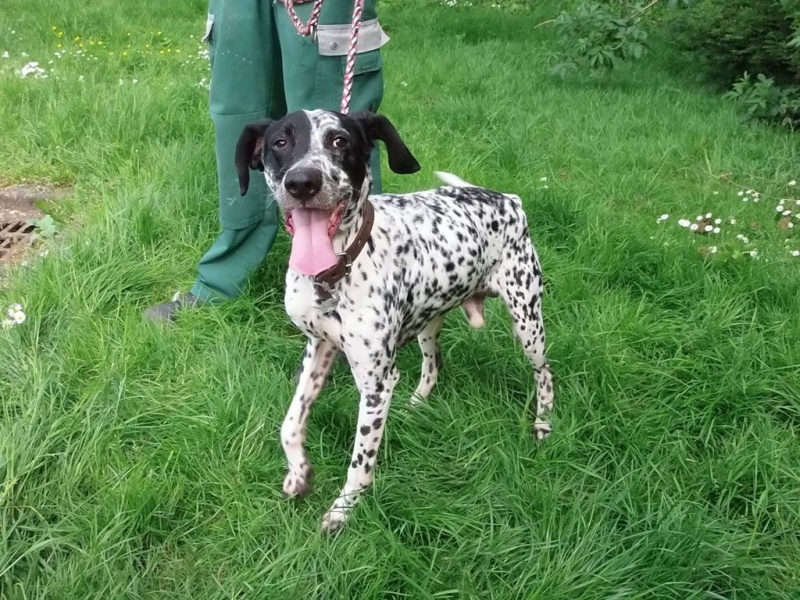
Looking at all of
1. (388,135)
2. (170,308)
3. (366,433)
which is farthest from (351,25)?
(366,433)

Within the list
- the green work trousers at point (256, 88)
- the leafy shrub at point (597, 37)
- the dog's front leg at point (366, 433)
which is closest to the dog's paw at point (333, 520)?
the dog's front leg at point (366, 433)

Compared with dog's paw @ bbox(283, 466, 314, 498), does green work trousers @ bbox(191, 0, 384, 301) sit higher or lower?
higher

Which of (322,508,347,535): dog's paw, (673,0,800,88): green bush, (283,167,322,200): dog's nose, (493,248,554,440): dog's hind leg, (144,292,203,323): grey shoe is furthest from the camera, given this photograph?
(673,0,800,88): green bush

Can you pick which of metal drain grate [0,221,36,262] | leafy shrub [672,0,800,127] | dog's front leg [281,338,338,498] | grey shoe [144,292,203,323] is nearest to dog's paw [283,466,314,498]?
dog's front leg [281,338,338,498]

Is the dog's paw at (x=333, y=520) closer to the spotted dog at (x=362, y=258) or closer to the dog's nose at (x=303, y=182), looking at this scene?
the spotted dog at (x=362, y=258)

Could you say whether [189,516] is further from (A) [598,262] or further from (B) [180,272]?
(A) [598,262]

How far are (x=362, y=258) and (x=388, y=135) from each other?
0.42m

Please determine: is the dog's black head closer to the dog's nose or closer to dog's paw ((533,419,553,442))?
the dog's nose

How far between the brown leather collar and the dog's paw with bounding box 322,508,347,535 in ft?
2.32

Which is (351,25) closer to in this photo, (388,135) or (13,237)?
(388,135)

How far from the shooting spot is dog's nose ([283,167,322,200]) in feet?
6.72

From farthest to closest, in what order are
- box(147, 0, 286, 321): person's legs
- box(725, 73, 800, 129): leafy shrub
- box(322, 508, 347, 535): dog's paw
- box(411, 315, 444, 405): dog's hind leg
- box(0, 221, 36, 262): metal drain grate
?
box(725, 73, 800, 129): leafy shrub → box(0, 221, 36, 262): metal drain grate → box(147, 0, 286, 321): person's legs → box(411, 315, 444, 405): dog's hind leg → box(322, 508, 347, 535): dog's paw

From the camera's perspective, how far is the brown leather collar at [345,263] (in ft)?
7.24

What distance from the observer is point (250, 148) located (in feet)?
8.15
